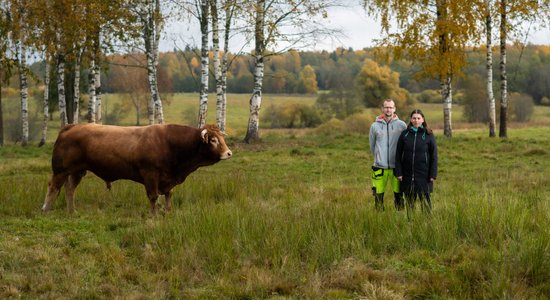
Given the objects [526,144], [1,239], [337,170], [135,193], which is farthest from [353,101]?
[1,239]

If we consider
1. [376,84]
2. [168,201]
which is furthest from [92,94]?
[376,84]

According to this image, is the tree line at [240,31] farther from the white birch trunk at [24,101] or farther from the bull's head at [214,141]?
A: the bull's head at [214,141]

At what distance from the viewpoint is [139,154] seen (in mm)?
9742

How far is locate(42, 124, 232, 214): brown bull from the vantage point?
31.8ft

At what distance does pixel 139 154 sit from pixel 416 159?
4.78m

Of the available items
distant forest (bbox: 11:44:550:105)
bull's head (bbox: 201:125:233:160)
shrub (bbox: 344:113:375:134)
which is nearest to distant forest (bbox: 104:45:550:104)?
distant forest (bbox: 11:44:550:105)

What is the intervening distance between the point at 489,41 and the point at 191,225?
22.1m

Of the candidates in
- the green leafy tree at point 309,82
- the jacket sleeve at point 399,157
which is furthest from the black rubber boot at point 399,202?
the green leafy tree at point 309,82

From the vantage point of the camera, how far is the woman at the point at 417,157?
8.23 metres

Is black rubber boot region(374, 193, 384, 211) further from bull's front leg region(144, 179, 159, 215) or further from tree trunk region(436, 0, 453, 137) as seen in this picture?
tree trunk region(436, 0, 453, 137)

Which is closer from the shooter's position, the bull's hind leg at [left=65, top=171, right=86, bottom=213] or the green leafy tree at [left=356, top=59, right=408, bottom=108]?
the bull's hind leg at [left=65, top=171, right=86, bottom=213]

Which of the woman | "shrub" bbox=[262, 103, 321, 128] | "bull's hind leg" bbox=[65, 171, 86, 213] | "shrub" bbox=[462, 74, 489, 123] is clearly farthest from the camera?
"shrub" bbox=[262, 103, 321, 128]

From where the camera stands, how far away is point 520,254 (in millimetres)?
5879

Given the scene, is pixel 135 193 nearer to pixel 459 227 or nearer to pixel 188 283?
pixel 188 283
